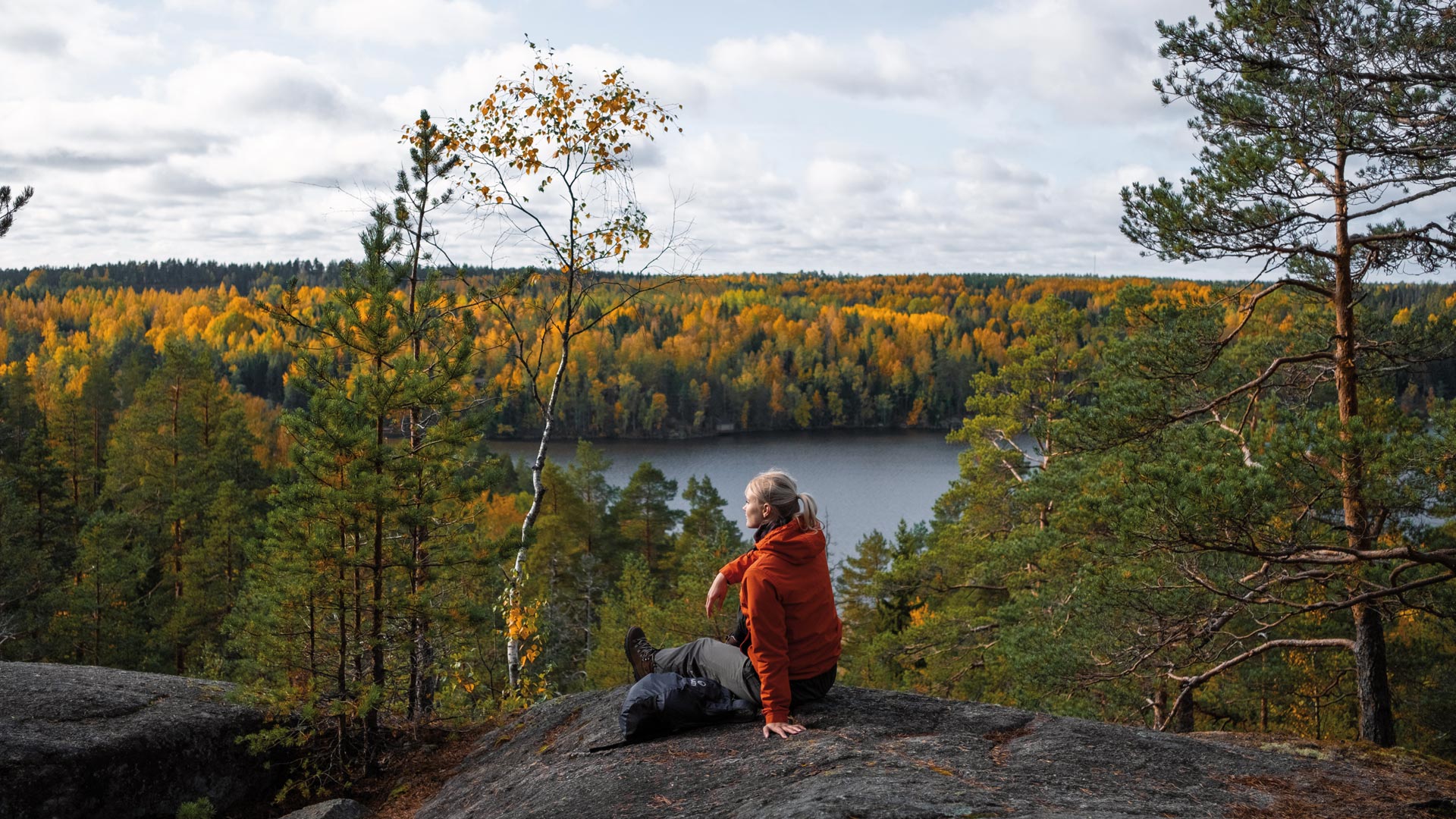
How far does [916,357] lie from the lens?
108m

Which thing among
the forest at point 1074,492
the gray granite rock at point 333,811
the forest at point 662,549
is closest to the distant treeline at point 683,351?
the forest at point 662,549

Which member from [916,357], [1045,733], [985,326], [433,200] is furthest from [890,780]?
[985,326]

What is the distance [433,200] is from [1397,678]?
13924 mm

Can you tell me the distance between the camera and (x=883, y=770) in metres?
4.12

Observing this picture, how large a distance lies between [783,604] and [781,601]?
25 millimetres

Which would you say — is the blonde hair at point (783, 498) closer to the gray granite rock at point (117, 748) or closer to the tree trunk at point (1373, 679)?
the gray granite rock at point (117, 748)

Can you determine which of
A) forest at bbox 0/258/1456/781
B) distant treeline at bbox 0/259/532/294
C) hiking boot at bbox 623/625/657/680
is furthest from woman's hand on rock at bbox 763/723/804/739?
distant treeline at bbox 0/259/532/294

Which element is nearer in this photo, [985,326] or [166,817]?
[166,817]

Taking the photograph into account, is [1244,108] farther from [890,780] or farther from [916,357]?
[916,357]

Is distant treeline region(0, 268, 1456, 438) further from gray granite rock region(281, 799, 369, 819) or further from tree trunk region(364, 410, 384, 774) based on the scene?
gray granite rock region(281, 799, 369, 819)

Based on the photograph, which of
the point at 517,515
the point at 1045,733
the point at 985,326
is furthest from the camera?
the point at 985,326

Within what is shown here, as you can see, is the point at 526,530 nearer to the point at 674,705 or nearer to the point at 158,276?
the point at 674,705

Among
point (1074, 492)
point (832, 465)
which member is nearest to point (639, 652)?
point (1074, 492)

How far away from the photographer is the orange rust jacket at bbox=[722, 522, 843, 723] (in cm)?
447
